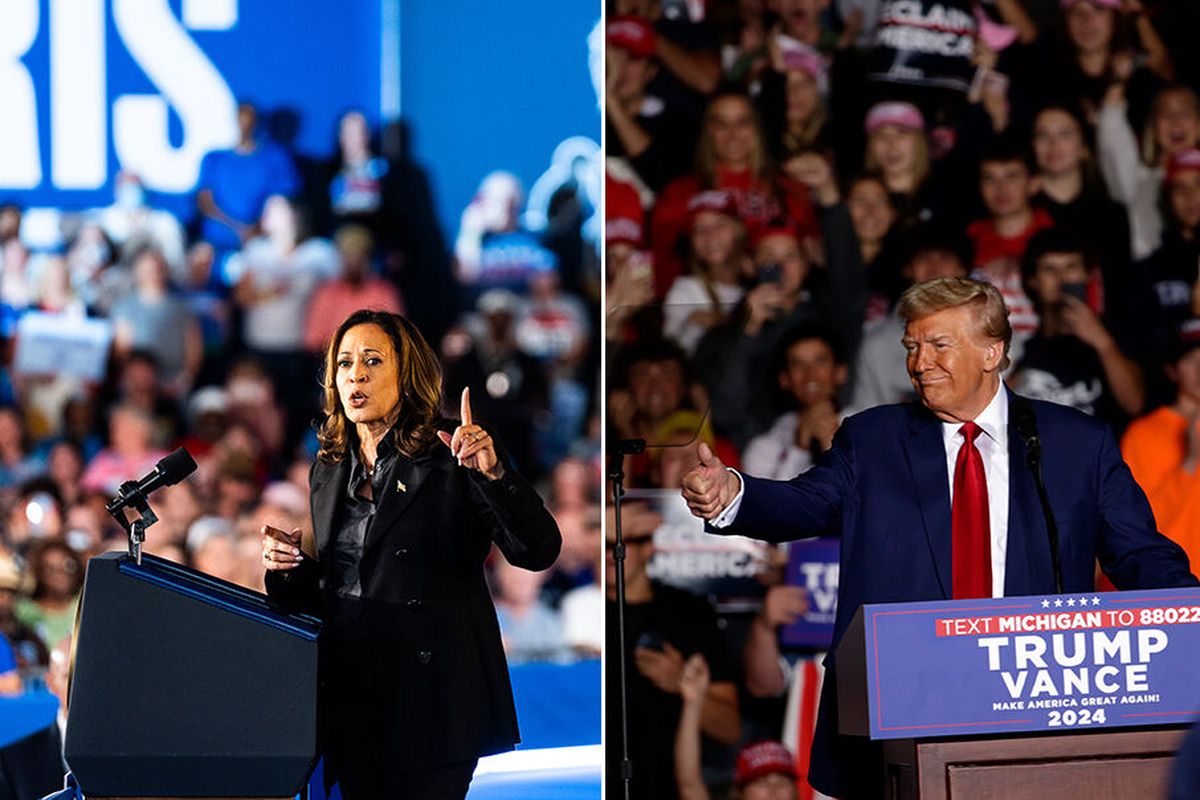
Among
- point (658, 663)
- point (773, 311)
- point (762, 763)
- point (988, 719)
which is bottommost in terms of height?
point (762, 763)

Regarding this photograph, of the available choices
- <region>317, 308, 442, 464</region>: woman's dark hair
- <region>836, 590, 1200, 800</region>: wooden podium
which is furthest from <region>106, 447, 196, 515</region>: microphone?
<region>836, 590, 1200, 800</region>: wooden podium

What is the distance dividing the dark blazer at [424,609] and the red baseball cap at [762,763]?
231cm

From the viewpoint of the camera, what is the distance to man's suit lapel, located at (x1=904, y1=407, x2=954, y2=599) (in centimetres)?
287

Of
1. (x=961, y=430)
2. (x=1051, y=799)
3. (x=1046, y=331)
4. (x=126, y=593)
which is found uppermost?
(x=1046, y=331)

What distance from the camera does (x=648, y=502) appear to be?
5.31m

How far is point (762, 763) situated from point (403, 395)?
8.49ft

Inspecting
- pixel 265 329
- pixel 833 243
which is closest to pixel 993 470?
pixel 833 243

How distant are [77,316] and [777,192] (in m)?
2.48

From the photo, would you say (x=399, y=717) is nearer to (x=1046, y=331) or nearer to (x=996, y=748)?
(x=996, y=748)

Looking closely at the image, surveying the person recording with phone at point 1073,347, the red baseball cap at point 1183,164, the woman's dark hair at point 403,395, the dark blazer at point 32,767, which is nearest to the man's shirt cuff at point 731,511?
the woman's dark hair at point 403,395

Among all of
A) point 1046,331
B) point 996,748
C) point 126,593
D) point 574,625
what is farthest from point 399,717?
point 1046,331

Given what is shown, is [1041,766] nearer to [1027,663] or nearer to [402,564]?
[1027,663]

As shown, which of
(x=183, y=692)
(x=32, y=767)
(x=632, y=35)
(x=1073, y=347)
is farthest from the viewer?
(x=632, y=35)

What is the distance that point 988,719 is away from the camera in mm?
2416
